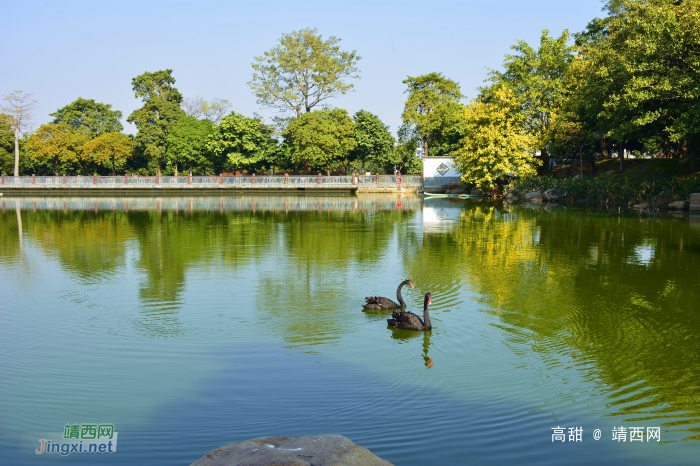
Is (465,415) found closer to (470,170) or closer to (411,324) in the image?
(411,324)

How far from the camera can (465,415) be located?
236 inches

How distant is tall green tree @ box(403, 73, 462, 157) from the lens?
5762cm

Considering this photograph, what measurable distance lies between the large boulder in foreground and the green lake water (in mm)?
1472

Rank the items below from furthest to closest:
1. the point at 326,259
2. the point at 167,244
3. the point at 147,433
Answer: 1. the point at 167,244
2. the point at 326,259
3. the point at 147,433

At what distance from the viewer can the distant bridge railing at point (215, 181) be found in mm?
57188

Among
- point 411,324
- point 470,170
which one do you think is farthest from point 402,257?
point 470,170

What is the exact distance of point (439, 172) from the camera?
56.1 meters

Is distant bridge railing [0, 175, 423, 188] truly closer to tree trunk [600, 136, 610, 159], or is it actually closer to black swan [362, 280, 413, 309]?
A: tree trunk [600, 136, 610, 159]

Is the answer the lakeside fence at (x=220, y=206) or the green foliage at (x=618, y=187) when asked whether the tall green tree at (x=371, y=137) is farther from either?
the green foliage at (x=618, y=187)

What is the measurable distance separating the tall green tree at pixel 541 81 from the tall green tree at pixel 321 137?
57.0 ft

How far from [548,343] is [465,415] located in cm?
305

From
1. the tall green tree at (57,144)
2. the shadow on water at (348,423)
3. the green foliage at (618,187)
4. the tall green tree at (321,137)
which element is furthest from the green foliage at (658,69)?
the tall green tree at (57,144)

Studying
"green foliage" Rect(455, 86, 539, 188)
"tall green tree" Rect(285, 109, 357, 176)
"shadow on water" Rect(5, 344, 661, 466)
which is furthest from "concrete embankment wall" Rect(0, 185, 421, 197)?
"shadow on water" Rect(5, 344, 661, 466)

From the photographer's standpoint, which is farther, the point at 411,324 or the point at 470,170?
the point at 470,170
